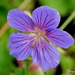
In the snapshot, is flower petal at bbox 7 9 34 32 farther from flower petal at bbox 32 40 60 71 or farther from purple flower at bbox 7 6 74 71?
flower petal at bbox 32 40 60 71

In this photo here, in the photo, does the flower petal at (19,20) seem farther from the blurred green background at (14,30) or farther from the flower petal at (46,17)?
the blurred green background at (14,30)

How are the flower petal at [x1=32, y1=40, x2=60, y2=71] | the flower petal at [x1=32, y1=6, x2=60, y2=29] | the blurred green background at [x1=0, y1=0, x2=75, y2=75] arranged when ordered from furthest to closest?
the blurred green background at [x1=0, y1=0, x2=75, y2=75], the flower petal at [x1=32, y1=40, x2=60, y2=71], the flower petal at [x1=32, y1=6, x2=60, y2=29]

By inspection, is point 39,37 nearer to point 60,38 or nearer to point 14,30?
point 60,38

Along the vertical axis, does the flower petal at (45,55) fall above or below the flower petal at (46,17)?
below

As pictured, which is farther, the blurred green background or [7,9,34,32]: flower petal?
the blurred green background

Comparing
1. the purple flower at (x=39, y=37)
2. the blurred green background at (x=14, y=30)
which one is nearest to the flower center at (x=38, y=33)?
the purple flower at (x=39, y=37)

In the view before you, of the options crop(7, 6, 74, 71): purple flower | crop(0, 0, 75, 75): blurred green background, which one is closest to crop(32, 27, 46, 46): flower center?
crop(7, 6, 74, 71): purple flower
